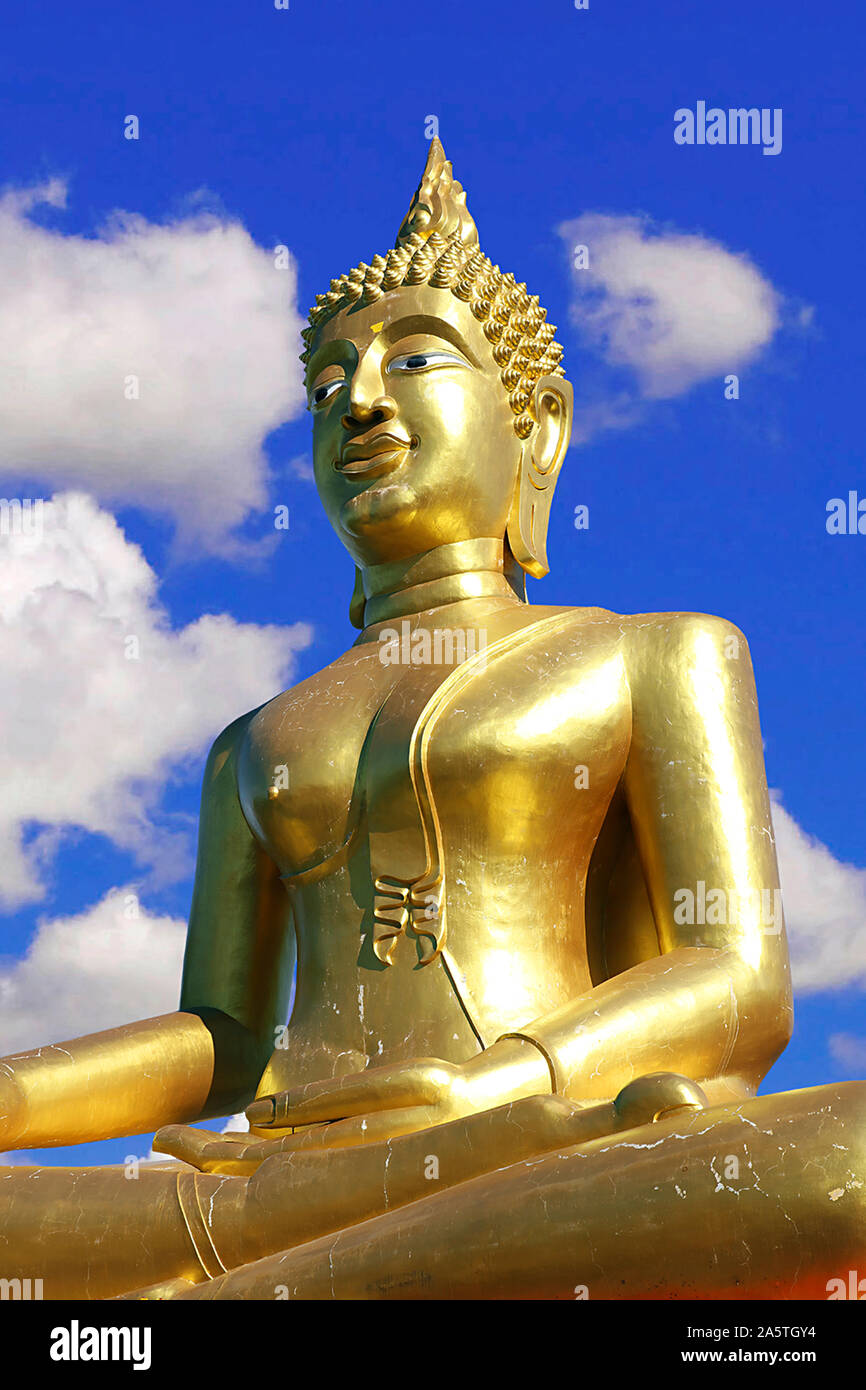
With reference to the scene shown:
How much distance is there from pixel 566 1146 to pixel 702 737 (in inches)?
72.3

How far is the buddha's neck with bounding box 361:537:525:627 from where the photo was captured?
25.3 ft

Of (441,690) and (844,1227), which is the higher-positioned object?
(441,690)

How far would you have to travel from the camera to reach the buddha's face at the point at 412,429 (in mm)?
7586

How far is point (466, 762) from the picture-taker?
6.86m

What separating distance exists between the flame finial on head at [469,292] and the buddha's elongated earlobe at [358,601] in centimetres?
92

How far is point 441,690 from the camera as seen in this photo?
7.11 meters

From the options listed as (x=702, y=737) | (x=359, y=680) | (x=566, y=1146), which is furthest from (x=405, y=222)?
(x=566, y=1146)

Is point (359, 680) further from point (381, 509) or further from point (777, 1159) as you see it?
point (777, 1159)

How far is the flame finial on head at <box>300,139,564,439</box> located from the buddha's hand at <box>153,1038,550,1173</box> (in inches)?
115

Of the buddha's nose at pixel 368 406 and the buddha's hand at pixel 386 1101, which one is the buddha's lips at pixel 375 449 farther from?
the buddha's hand at pixel 386 1101
